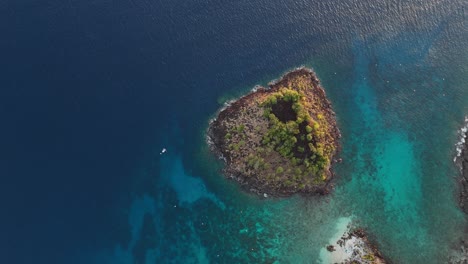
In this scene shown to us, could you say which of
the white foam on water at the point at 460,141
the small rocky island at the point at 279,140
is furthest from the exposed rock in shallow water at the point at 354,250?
the white foam on water at the point at 460,141

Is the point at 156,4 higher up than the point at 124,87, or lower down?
higher up

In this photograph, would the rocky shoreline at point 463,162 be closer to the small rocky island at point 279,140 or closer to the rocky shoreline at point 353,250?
the rocky shoreline at point 353,250

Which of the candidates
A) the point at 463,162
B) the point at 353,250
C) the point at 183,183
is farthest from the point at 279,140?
the point at 463,162

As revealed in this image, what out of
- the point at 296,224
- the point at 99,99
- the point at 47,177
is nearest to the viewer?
the point at 296,224

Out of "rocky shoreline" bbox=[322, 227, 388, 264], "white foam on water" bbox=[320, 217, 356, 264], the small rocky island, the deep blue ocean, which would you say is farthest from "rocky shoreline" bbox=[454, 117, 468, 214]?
the small rocky island

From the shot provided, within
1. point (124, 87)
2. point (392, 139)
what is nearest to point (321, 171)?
point (392, 139)

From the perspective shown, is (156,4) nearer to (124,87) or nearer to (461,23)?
(124,87)

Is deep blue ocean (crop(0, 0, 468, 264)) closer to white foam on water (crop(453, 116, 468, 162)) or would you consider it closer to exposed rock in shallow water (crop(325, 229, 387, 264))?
exposed rock in shallow water (crop(325, 229, 387, 264))

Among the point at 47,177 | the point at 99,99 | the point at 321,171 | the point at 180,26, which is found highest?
the point at 180,26
